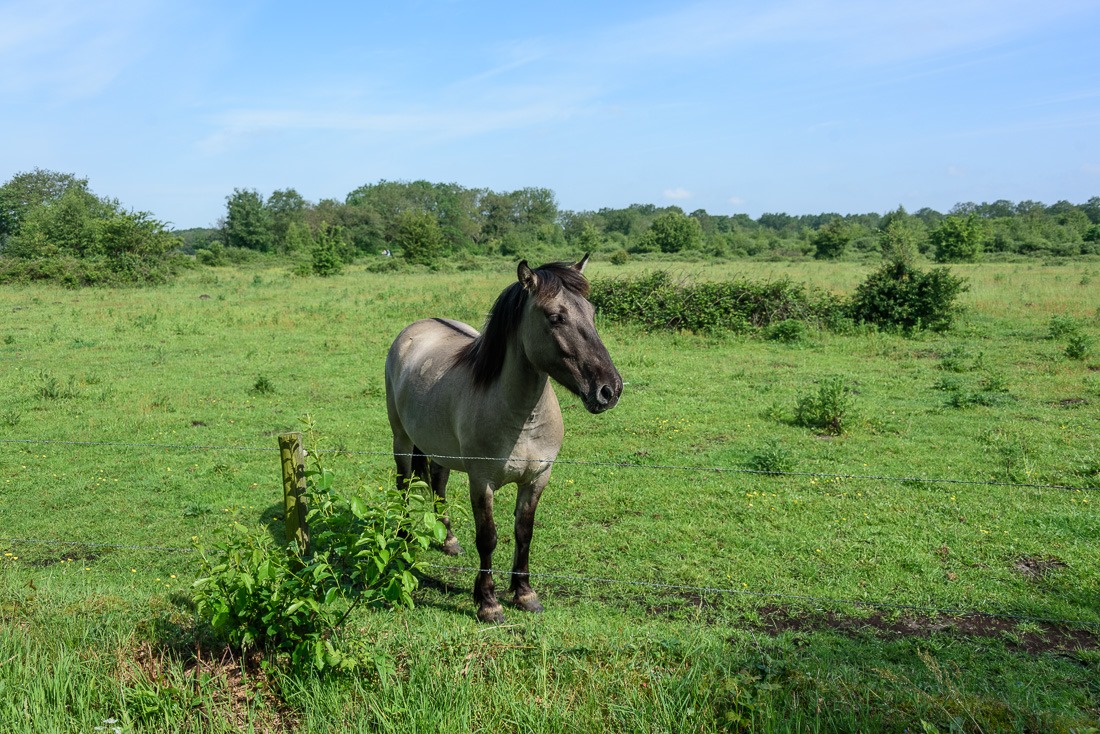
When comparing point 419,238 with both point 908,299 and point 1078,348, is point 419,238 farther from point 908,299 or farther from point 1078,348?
point 1078,348

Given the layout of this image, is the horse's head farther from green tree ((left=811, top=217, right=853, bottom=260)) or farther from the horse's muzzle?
green tree ((left=811, top=217, right=853, bottom=260))

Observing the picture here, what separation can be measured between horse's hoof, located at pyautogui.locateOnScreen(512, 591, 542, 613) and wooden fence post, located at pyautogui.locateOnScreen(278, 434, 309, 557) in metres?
1.68

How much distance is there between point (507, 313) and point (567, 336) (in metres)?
0.63

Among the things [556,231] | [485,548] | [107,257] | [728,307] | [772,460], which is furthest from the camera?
[556,231]

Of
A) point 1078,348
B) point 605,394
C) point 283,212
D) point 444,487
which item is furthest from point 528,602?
point 283,212

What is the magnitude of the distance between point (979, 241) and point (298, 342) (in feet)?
140

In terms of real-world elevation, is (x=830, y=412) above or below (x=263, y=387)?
below

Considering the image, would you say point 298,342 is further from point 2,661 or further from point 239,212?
point 239,212

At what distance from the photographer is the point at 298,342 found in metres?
16.2

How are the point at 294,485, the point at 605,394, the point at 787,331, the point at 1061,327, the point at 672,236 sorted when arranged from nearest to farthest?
1. the point at 294,485
2. the point at 605,394
3. the point at 1061,327
4. the point at 787,331
5. the point at 672,236

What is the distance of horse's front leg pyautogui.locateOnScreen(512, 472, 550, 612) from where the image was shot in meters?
4.88

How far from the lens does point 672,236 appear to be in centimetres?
6116

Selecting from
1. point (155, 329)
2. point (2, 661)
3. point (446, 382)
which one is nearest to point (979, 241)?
point (155, 329)

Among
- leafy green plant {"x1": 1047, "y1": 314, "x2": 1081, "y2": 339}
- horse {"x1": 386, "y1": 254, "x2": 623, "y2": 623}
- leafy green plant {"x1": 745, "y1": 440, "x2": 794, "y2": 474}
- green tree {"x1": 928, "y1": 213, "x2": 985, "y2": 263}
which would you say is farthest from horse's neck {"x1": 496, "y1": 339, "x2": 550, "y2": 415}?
green tree {"x1": 928, "y1": 213, "x2": 985, "y2": 263}
